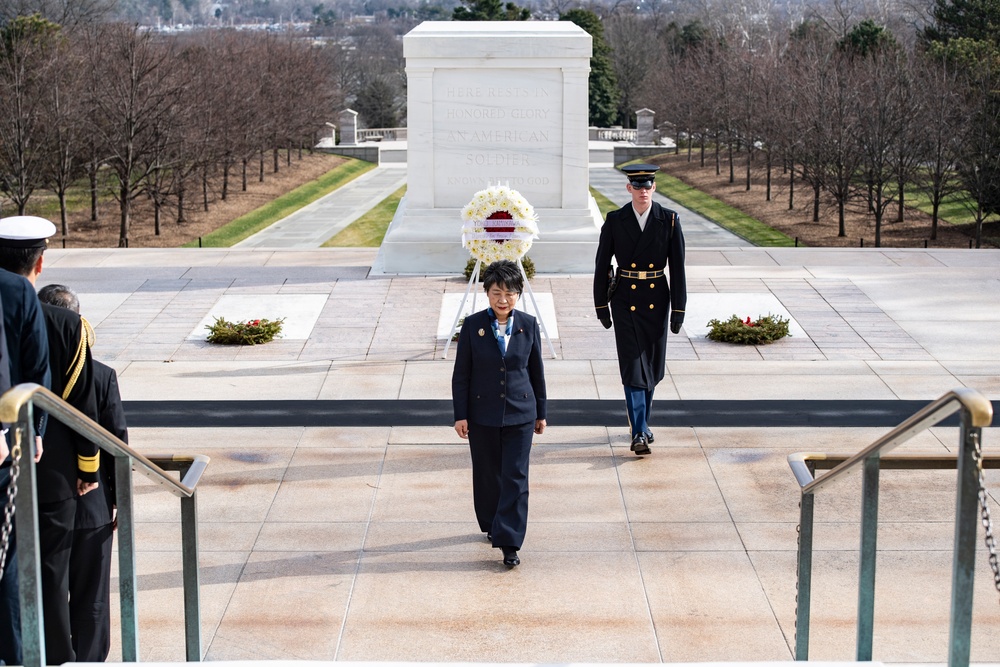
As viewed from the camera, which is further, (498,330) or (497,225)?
(497,225)

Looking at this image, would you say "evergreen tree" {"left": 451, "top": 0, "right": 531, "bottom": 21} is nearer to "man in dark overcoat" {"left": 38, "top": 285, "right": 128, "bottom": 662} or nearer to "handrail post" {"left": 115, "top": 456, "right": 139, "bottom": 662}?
"man in dark overcoat" {"left": 38, "top": 285, "right": 128, "bottom": 662}

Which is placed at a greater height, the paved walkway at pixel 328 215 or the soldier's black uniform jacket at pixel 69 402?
the soldier's black uniform jacket at pixel 69 402

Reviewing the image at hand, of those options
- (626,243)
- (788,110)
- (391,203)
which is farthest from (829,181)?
(626,243)

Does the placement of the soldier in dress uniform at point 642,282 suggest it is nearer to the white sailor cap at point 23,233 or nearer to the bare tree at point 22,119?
the white sailor cap at point 23,233

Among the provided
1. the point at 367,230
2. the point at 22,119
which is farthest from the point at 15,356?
the point at 22,119

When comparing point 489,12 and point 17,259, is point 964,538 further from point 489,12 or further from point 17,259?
point 489,12

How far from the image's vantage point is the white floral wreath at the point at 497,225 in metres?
11.0

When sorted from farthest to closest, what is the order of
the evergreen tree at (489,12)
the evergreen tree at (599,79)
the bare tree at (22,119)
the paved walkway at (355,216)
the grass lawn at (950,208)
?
1. the evergreen tree at (599,79)
2. the evergreen tree at (489,12)
3. the grass lawn at (950,208)
4. the bare tree at (22,119)
5. the paved walkway at (355,216)

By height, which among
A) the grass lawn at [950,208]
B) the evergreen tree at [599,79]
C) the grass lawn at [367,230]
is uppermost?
the evergreen tree at [599,79]

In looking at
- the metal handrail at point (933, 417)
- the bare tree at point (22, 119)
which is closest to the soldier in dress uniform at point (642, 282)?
the metal handrail at point (933, 417)

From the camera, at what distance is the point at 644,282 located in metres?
8.35

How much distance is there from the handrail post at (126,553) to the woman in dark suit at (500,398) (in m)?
2.22

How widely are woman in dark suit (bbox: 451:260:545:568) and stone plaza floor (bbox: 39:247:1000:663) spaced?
0.32 m

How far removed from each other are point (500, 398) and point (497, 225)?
15.5 ft
